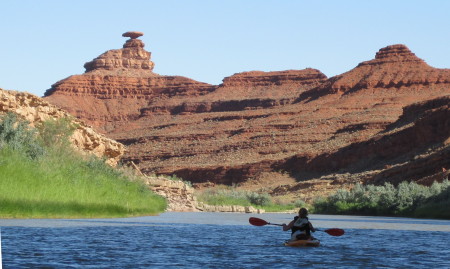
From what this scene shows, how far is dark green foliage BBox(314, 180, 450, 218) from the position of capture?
5519 cm

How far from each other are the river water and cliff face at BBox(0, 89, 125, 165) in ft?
41.3

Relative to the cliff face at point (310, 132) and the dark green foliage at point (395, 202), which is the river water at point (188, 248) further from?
the cliff face at point (310, 132)

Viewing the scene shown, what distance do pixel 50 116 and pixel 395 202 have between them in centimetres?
2577

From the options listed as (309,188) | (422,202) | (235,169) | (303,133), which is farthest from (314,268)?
(303,133)

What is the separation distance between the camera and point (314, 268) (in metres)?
19.4

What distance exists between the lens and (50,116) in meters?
45.3

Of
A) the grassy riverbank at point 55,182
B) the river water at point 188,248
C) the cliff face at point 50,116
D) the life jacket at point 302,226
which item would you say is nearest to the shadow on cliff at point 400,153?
the cliff face at point 50,116

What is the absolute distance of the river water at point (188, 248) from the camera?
64.0ft

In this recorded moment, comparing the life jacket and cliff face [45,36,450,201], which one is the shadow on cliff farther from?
the life jacket

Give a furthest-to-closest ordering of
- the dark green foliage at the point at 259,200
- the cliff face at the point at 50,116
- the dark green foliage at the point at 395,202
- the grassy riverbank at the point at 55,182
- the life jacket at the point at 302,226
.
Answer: the dark green foliage at the point at 259,200
the dark green foliage at the point at 395,202
the cliff face at the point at 50,116
the grassy riverbank at the point at 55,182
the life jacket at the point at 302,226

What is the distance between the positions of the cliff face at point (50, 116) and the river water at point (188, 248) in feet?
41.3

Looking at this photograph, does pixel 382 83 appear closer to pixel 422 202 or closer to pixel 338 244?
pixel 422 202

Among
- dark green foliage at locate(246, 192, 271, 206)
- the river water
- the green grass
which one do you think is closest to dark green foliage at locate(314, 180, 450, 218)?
dark green foliage at locate(246, 192, 271, 206)

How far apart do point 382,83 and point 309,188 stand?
69061mm
